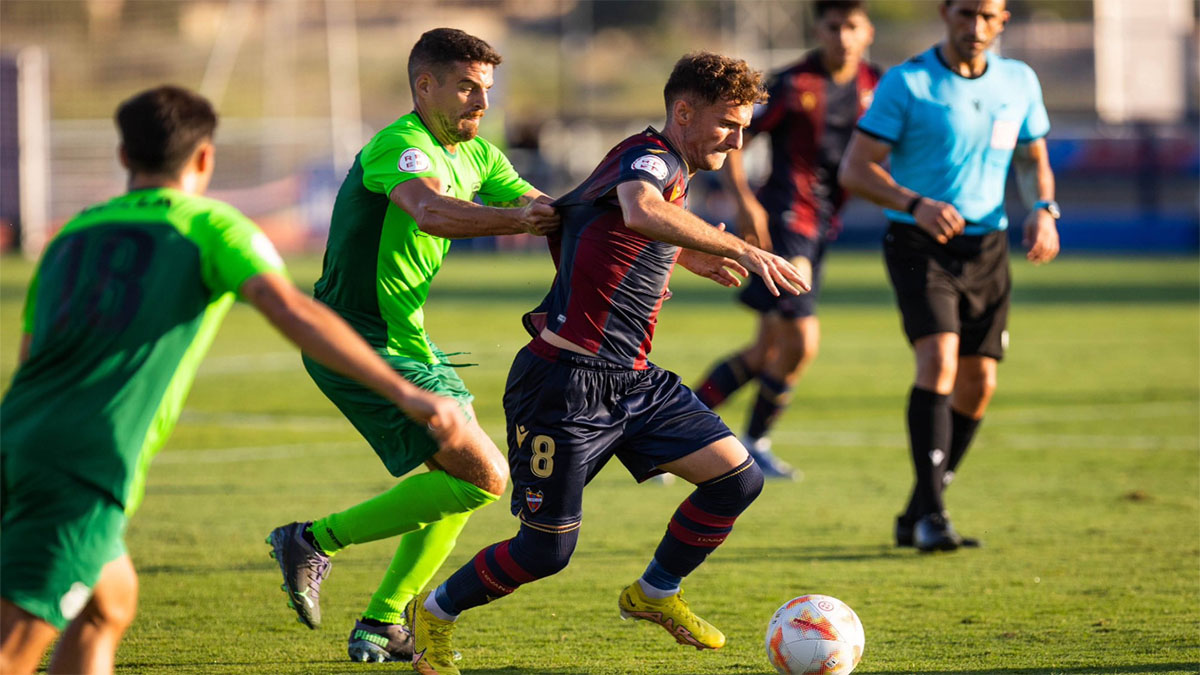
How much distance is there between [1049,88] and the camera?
39938mm

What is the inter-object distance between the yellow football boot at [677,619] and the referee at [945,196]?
2050 mm

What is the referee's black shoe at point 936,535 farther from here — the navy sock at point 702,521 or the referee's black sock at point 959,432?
the navy sock at point 702,521

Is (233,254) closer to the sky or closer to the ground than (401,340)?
closer to the sky

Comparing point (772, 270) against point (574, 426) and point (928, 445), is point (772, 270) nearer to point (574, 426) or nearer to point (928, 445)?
point (574, 426)

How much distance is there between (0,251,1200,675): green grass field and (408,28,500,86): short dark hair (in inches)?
81.3

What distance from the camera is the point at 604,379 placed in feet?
15.9

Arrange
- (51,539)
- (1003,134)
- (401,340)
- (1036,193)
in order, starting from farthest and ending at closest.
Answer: (1036,193) → (1003,134) → (401,340) → (51,539)

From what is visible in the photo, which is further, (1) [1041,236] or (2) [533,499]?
(1) [1041,236]

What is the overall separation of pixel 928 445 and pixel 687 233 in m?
2.84

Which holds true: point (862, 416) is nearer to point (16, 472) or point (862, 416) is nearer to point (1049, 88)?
point (16, 472)

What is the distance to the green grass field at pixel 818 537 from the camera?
5180mm

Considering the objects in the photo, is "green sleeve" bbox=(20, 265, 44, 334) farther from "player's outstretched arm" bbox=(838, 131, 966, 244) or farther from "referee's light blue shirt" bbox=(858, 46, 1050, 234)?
"referee's light blue shirt" bbox=(858, 46, 1050, 234)

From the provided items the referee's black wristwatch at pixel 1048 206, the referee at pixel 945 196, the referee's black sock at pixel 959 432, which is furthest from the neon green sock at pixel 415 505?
the referee's black wristwatch at pixel 1048 206

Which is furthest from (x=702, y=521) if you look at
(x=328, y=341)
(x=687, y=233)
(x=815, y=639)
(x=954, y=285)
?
(x=954, y=285)
